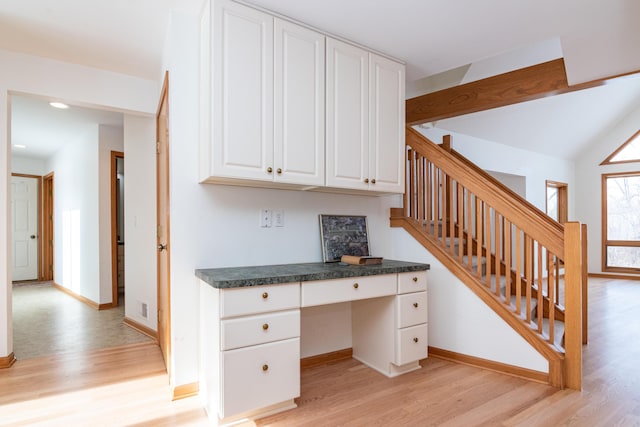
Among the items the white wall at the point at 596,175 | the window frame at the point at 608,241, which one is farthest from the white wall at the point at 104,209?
the window frame at the point at 608,241

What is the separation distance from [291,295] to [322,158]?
0.95 metres

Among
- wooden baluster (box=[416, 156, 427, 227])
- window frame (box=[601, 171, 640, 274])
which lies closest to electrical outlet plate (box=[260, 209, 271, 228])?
wooden baluster (box=[416, 156, 427, 227])

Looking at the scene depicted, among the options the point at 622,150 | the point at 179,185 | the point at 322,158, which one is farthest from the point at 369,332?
the point at 622,150

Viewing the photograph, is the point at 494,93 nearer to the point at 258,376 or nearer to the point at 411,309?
the point at 411,309

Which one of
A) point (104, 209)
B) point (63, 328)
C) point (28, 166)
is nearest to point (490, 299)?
point (63, 328)

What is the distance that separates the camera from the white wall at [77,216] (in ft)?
15.8

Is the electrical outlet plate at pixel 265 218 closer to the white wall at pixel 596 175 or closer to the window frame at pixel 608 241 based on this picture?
the white wall at pixel 596 175

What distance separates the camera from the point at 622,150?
765 centimetres

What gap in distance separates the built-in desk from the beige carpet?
68.8 inches

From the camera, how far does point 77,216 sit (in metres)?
5.36

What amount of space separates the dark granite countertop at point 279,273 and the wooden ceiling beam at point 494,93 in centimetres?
198

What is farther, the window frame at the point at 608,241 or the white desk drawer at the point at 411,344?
the window frame at the point at 608,241

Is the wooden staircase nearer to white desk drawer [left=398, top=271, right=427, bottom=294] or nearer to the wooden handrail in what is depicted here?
the wooden handrail

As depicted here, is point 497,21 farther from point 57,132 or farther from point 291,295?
point 57,132
